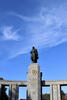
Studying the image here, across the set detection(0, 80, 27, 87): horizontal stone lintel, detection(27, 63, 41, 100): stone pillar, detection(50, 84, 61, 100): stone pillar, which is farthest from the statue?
detection(50, 84, 61, 100): stone pillar

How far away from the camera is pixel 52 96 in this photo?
1560 inches

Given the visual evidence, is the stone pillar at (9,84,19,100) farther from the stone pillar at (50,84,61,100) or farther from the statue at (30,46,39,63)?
the stone pillar at (50,84,61,100)

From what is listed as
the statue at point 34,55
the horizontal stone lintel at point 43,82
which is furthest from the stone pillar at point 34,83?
the horizontal stone lintel at point 43,82

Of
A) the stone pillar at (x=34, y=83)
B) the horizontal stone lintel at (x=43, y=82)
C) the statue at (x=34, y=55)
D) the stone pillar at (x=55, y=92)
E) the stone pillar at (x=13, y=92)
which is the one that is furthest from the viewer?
the statue at (x=34, y=55)

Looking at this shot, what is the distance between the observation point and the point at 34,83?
39438mm

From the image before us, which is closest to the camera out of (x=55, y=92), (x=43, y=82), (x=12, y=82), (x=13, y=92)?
(x=55, y=92)

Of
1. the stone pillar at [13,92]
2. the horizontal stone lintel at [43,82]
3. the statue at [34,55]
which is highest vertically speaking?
the statue at [34,55]

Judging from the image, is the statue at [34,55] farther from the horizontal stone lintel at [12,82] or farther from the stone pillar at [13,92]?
the stone pillar at [13,92]

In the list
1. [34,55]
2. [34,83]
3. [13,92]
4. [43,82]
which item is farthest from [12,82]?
[34,55]

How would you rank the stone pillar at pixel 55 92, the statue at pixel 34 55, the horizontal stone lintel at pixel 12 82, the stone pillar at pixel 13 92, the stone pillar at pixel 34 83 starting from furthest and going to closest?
the statue at pixel 34 55, the horizontal stone lintel at pixel 12 82, the stone pillar at pixel 13 92, the stone pillar at pixel 55 92, the stone pillar at pixel 34 83

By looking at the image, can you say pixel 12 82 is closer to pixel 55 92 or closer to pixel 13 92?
pixel 13 92

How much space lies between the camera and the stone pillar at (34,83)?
38781mm

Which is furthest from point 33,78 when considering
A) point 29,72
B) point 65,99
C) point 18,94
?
point 65,99

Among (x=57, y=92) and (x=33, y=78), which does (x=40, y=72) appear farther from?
(x=57, y=92)
